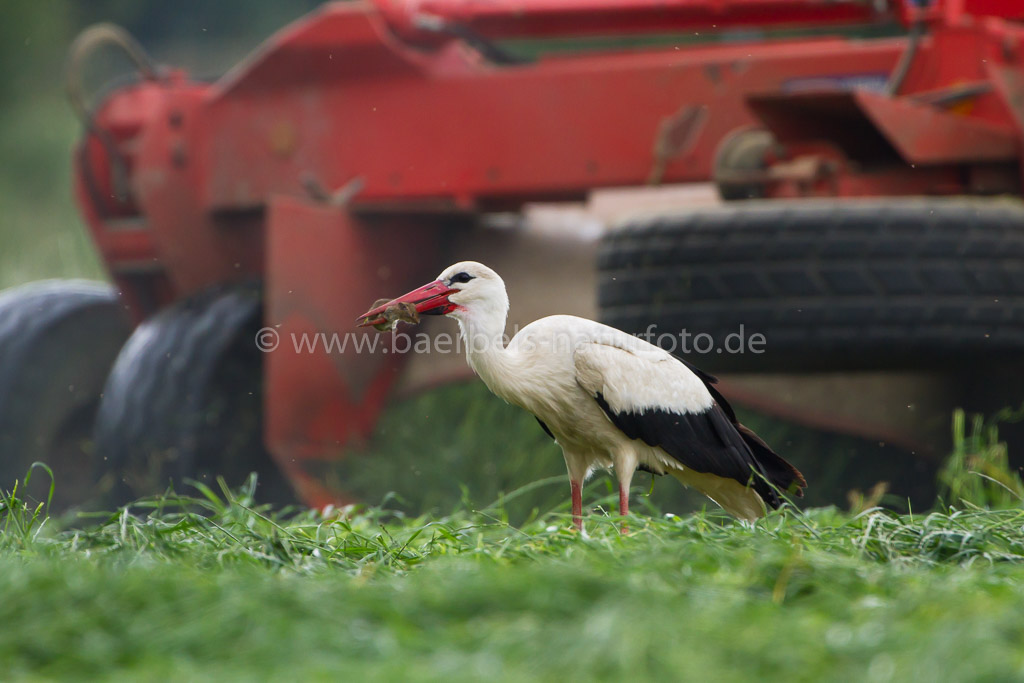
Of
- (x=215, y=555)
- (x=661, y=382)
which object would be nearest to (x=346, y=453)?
(x=661, y=382)

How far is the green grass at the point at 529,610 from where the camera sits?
2068 mm

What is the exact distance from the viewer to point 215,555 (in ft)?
9.78

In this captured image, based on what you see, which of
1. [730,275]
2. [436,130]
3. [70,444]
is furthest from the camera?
[70,444]

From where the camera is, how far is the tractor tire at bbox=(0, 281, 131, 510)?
22.1 feet

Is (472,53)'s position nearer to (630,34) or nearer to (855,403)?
(630,34)

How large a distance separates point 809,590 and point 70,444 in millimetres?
5307

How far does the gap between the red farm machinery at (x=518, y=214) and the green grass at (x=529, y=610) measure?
64.5 inches

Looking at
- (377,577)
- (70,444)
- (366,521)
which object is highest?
(377,577)

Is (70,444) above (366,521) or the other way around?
the other way around

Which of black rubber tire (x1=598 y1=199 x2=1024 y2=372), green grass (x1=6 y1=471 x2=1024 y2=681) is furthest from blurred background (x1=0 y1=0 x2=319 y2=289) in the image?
green grass (x1=6 y1=471 x2=1024 y2=681)

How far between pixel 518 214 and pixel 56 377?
2.61 m

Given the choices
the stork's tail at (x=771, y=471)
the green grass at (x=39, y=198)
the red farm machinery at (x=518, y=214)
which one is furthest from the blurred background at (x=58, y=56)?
the stork's tail at (x=771, y=471)

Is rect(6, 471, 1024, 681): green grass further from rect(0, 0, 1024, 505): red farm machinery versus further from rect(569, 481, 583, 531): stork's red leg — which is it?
rect(0, 0, 1024, 505): red farm machinery

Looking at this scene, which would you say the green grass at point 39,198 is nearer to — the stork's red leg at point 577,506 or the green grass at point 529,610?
the stork's red leg at point 577,506
